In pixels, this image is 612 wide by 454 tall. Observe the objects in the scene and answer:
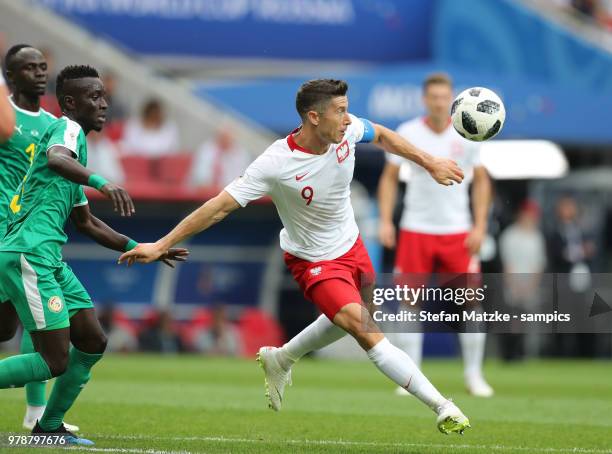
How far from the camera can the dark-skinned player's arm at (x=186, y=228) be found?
7.52 metres

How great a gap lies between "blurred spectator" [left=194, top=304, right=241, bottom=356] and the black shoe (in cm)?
1129

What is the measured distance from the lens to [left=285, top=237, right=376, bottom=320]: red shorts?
7.91 meters

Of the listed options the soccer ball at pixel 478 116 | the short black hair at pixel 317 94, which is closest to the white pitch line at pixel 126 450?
the short black hair at pixel 317 94

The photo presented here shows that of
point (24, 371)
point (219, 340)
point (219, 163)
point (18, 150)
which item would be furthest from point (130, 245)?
point (219, 163)

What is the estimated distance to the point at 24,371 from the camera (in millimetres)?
7398

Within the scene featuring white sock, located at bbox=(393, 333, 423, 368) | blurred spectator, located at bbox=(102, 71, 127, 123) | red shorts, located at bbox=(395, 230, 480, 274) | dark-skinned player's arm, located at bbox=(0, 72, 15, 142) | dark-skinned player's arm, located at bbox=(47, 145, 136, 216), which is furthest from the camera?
blurred spectator, located at bbox=(102, 71, 127, 123)

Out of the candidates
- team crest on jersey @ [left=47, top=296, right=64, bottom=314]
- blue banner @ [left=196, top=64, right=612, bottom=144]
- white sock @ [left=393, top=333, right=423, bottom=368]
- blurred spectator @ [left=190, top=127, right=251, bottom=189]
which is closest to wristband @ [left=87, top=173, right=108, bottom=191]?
team crest on jersey @ [left=47, top=296, right=64, bottom=314]

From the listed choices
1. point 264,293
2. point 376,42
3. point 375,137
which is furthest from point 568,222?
point 375,137

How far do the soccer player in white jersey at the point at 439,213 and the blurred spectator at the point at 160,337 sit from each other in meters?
7.41

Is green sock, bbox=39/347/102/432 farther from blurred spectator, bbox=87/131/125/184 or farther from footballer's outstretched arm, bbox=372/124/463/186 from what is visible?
blurred spectator, bbox=87/131/125/184

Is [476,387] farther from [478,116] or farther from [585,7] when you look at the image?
[585,7]

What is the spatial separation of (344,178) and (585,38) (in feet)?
Answer: 51.5

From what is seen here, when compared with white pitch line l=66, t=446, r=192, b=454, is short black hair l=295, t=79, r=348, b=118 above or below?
above

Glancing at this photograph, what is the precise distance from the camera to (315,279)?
8164 mm
